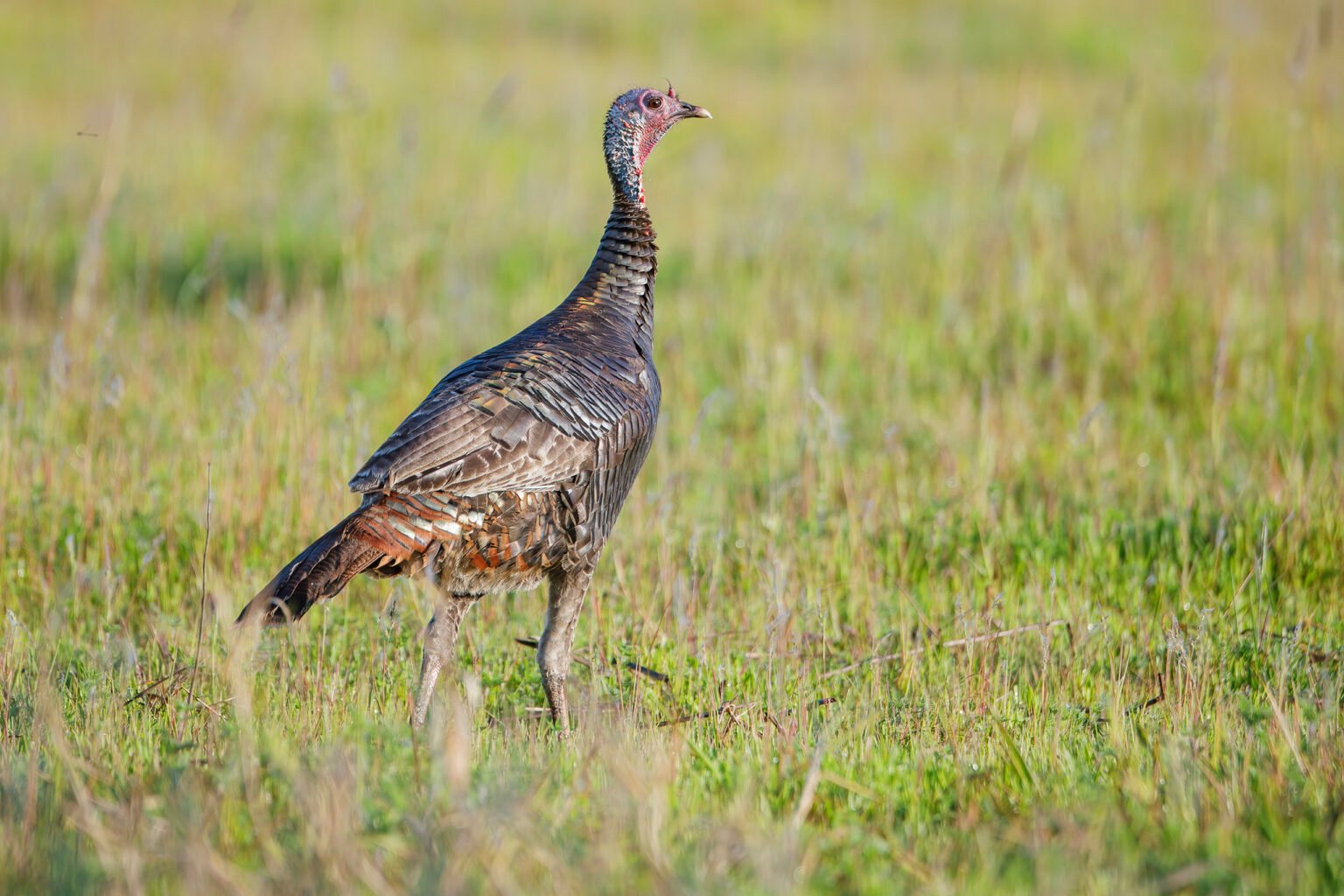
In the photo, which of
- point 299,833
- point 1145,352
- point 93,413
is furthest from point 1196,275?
point 299,833

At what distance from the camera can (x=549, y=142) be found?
438 inches

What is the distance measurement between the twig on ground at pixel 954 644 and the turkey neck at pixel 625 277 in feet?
4.16

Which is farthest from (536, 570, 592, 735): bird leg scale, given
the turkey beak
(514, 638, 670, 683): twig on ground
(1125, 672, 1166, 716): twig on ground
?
the turkey beak

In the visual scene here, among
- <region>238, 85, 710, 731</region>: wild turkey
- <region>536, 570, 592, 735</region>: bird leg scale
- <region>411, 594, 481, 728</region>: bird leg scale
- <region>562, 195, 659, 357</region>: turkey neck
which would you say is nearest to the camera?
<region>238, 85, 710, 731</region>: wild turkey

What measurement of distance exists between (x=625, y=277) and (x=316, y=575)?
1681 mm

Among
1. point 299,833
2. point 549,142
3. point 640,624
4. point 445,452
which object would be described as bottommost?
point 640,624

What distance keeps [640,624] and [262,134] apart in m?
7.59

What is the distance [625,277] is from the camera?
180 inches

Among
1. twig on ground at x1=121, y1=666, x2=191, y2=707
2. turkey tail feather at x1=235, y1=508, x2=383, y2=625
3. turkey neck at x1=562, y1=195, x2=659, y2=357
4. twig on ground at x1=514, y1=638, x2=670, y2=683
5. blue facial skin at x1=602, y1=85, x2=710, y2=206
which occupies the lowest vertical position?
twig on ground at x1=514, y1=638, x2=670, y2=683

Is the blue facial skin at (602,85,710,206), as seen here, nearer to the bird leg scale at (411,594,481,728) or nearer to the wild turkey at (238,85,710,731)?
the wild turkey at (238,85,710,731)

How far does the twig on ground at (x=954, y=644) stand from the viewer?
414 centimetres

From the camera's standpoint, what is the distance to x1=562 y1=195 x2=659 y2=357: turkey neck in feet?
14.8

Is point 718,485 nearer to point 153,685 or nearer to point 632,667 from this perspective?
point 632,667

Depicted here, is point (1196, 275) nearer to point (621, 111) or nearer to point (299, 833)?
point (621, 111)
